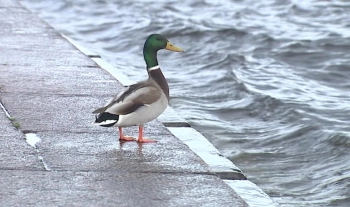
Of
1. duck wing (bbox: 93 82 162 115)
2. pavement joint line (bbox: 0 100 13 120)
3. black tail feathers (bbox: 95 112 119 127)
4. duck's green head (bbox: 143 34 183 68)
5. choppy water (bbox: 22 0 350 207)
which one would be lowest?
choppy water (bbox: 22 0 350 207)

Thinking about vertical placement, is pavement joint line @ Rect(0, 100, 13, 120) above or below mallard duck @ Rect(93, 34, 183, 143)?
below

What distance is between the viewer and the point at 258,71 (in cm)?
1163

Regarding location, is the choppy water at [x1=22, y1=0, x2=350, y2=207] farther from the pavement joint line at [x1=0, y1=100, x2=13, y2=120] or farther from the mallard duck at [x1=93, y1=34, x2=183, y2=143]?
the pavement joint line at [x1=0, y1=100, x2=13, y2=120]

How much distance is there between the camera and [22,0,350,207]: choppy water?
7391 mm

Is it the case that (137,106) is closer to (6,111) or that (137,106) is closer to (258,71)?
(6,111)

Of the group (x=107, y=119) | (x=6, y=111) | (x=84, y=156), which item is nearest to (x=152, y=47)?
(x=107, y=119)

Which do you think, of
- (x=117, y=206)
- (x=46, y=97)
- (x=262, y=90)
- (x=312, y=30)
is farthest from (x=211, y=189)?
(x=312, y=30)

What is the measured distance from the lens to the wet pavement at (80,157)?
4469mm

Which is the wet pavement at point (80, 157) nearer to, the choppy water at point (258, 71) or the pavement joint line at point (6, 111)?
the pavement joint line at point (6, 111)

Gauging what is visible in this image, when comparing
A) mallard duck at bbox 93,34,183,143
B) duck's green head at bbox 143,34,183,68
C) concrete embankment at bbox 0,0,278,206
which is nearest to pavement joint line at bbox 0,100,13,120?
concrete embankment at bbox 0,0,278,206

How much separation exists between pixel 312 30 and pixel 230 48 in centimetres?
182

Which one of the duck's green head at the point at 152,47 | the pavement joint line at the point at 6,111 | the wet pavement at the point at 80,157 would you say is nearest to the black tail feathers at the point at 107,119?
the wet pavement at the point at 80,157

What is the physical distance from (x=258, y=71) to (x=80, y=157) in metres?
6.74

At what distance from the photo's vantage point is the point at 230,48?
1361 cm
